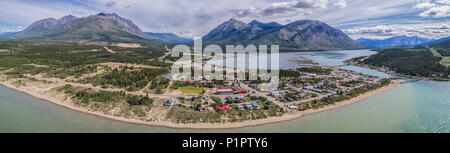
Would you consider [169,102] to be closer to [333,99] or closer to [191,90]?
[191,90]

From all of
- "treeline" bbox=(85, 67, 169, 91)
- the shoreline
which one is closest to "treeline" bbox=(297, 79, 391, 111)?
the shoreline

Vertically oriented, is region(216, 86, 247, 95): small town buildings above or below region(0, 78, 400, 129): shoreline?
above

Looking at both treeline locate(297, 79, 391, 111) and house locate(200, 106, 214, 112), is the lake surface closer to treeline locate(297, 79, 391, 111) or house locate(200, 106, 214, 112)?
treeline locate(297, 79, 391, 111)

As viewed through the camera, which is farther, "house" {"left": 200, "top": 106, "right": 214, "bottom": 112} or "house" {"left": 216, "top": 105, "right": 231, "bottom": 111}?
"house" {"left": 216, "top": 105, "right": 231, "bottom": 111}

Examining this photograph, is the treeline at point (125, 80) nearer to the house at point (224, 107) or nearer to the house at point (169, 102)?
the house at point (169, 102)

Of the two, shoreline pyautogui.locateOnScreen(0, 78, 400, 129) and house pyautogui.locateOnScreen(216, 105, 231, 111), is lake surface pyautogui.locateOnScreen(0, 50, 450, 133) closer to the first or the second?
shoreline pyautogui.locateOnScreen(0, 78, 400, 129)


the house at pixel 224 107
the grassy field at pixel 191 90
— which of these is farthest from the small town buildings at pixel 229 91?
the house at pixel 224 107

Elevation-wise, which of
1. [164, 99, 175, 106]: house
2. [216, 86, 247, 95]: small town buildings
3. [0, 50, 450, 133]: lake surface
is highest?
[216, 86, 247, 95]: small town buildings

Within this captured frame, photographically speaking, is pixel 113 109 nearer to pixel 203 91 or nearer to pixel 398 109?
pixel 203 91

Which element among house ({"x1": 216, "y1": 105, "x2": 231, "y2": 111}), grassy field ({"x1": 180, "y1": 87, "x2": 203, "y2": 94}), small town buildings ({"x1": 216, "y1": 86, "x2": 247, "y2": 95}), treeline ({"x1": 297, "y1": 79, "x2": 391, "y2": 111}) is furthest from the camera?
grassy field ({"x1": 180, "y1": 87, "x2": 203, "y2": 94})

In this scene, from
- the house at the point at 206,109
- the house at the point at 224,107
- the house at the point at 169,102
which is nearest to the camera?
the house at the point at 206,109

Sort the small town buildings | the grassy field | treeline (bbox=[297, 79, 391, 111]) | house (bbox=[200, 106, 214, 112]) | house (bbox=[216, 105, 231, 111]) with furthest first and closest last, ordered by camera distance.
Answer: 1. the grassy field
2. the small town buildings
3. treeline (bbox=[297, 79, 391, 111])
4. house (bbox=[216, 105, 231, 111])
5. house (bbox=[200, 106, 214, 112])

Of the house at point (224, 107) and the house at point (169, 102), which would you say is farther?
the house at point (169, 102)
